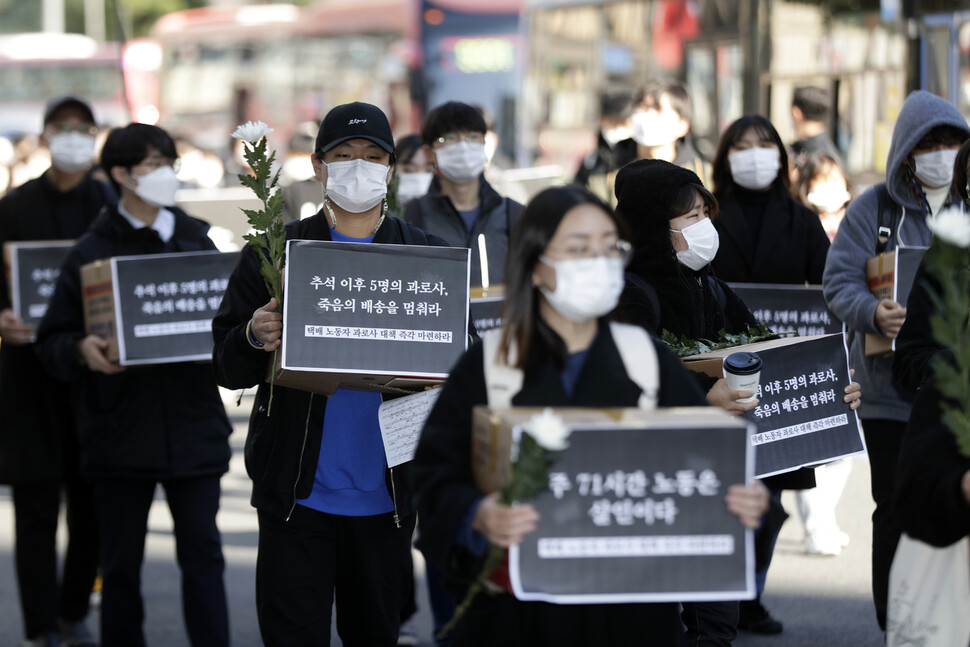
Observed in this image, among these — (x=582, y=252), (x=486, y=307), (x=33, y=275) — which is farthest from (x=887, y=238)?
(x=33, y=275)

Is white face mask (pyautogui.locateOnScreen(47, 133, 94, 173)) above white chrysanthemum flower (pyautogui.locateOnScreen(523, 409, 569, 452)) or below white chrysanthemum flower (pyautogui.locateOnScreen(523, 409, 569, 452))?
above

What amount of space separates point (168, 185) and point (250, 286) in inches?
59.4

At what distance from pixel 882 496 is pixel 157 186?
3084mm

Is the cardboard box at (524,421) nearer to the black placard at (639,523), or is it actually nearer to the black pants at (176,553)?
the black placard at (639,523)

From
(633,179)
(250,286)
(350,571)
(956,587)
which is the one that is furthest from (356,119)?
(956,587)

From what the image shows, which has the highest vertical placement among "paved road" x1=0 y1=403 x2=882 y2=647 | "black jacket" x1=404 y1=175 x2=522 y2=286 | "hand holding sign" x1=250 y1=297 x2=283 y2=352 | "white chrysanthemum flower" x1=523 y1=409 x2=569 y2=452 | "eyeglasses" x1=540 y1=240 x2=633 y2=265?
"eyeglasses" x1=540 y1=240 x2=633 y2=265

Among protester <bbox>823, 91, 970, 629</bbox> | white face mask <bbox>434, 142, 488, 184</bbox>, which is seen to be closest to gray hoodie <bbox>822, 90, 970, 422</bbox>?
protester <bbox>823, 91, 970, 629</bbox>

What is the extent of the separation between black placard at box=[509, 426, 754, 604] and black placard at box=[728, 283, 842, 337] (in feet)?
10.4

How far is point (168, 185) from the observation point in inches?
221

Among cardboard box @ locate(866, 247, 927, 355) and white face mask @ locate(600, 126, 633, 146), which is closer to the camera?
cardboard box @ locate(866, 247, 927, 355)

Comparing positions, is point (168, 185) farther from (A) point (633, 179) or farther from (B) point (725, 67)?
(B) point (725, 67)

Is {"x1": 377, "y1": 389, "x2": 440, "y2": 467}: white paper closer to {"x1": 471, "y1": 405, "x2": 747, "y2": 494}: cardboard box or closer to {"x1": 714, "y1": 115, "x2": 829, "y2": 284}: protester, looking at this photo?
{"x1": 471, "y1": 405, "x2": 747, "y2": 494}: cardboard box

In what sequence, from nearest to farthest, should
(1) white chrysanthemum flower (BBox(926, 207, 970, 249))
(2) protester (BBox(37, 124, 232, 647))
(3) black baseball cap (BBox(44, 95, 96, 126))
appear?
(1) white chrysanthemum flower (BBox(926, 207, 970, 249)) < (2) protester (BBox(37, 124, 232, 647)) < (3) black baseball cap (BBox(44, 95, 96, 126))

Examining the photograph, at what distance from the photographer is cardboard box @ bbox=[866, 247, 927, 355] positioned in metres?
5.06
